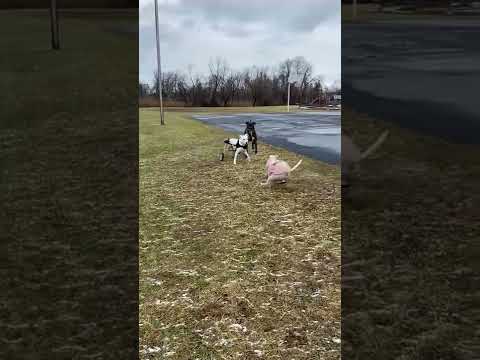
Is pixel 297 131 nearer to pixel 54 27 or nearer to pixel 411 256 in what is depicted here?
pixel 411 256

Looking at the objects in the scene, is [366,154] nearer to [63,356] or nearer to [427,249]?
[427,249]

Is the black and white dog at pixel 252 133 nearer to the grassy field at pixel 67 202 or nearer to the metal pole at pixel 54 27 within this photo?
the grassy field at pixel 67 202

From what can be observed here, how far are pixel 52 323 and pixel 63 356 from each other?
34 cm

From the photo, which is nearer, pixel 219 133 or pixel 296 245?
pixel 296 245

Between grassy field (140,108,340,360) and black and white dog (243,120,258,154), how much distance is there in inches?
7.1

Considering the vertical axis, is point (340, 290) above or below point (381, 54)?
below

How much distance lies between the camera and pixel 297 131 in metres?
5.85

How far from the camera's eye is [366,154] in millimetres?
5180

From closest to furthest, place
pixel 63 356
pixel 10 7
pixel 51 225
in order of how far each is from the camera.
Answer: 1. pixel 63 356
2. pixel 51 225
3. pixel 10 7

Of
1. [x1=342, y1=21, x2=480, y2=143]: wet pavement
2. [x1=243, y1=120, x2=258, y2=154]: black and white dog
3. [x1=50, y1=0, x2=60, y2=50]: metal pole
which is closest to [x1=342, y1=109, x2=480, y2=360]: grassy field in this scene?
[x1=342, y1=21, x2=480, y2=143]: wet pavement

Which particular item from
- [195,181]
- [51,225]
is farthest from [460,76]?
A: [51,225]

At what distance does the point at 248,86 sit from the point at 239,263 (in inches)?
95.1

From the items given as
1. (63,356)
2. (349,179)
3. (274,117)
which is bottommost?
(63,356)

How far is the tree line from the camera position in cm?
470
